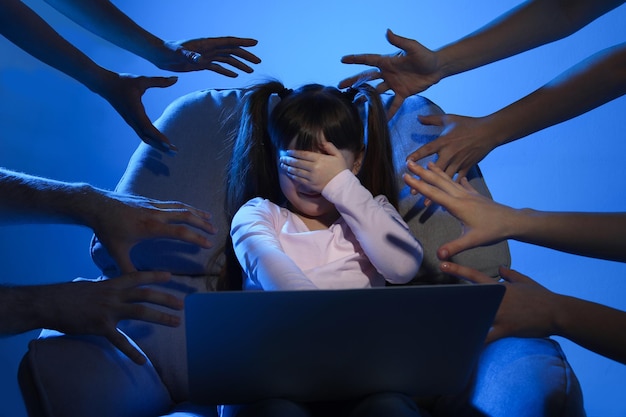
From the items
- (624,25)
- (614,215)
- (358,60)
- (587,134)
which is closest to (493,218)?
(614,215)

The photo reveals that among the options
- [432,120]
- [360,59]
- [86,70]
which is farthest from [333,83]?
[86,70]

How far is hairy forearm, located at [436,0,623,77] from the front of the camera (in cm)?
157

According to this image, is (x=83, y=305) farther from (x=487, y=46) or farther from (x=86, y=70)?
(x=487, y=46)

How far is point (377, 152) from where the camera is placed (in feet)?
5.05

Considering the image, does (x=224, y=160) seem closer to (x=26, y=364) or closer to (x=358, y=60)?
(x=358, y=60)

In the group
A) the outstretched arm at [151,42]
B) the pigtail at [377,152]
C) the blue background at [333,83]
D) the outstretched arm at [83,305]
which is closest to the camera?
the outstretched arm at [83,305]

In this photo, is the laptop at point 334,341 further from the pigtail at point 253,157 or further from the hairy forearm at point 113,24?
the hairy forearm at point 113,24

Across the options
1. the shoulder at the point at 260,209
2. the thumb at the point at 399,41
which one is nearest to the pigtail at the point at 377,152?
the thumb at the point at 399,41

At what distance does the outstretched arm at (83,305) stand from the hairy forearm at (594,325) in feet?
2.20

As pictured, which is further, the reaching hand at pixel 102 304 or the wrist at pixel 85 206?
the wrist at pixel 85 206

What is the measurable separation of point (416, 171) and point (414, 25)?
1.09 metres

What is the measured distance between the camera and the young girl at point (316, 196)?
1.31 m

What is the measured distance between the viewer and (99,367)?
3.76ft

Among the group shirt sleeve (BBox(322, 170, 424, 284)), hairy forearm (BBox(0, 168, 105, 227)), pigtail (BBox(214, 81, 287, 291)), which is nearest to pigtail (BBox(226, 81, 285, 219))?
pigtail (BBox(214, 81, 287, 291))
